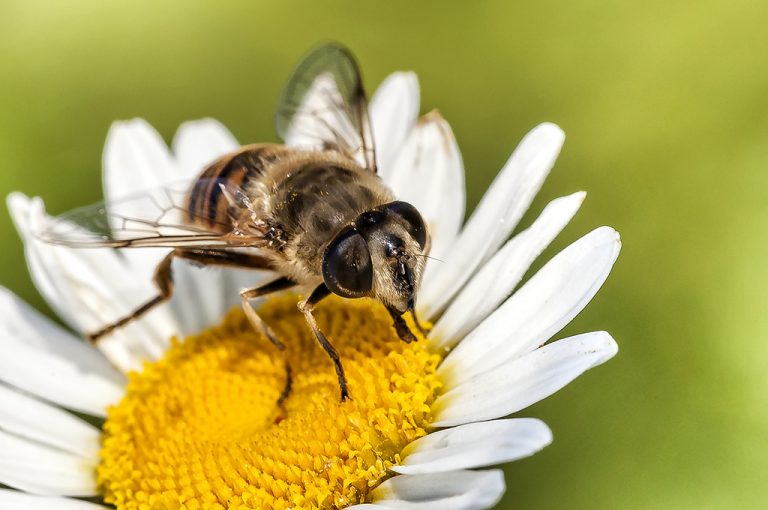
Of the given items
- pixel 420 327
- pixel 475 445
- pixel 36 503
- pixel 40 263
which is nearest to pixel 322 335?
pixel 420 327

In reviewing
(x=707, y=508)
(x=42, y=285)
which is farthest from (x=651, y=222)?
(x=42, y=285)

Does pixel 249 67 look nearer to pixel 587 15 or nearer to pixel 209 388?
pixel 587 15

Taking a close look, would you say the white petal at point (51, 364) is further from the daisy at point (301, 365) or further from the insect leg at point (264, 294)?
the insect leg at point (264, 294)

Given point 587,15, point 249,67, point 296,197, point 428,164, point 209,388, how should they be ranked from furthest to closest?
1. point 249,67
2. point 587,15
3. point 428,164
4. point 209,388
5. point 296,197

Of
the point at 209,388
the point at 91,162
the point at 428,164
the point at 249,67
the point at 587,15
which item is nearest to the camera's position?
the point at 209,388

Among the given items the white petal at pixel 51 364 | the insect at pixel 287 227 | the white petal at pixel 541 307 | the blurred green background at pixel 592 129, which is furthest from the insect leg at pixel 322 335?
the white petal at pixel 51 364

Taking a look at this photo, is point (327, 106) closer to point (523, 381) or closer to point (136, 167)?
point (136, 167)
